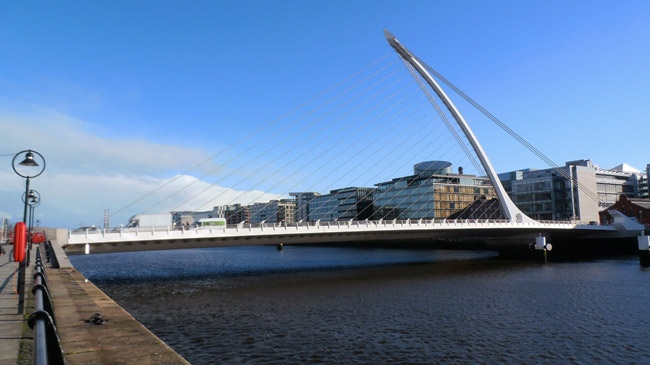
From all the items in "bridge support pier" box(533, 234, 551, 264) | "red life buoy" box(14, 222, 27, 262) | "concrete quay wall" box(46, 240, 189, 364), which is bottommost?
"bridge support pier" box(533, 234, 551, 264)

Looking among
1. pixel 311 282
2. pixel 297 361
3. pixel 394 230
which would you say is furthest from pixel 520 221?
pixel 297 361

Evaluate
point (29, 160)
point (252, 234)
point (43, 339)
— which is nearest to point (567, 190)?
point (252, 234)

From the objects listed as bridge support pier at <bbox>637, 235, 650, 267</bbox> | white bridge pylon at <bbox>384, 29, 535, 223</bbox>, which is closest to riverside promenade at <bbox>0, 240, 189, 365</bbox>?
white bridge pylon at <bbox>384, 29, 535, 223</bbox>

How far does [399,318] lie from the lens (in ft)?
65.7

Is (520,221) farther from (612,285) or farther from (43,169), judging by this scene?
(43,169)

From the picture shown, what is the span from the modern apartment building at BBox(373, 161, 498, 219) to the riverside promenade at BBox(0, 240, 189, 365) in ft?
306

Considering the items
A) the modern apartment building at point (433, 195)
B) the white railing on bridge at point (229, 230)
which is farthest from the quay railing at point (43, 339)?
the modern apartment building at point (433, 195)

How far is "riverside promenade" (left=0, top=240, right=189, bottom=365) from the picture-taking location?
301 inches

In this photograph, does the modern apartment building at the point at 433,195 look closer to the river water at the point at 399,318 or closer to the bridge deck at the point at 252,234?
the bridge deck at the point at 252,234

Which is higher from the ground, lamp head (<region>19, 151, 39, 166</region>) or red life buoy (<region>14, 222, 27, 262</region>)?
lamp head (<region>19, 151, 39, 166</region>)

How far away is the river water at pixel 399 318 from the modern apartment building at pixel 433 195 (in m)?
72.2

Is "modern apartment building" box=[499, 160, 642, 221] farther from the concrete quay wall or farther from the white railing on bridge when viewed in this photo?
the concrete quay wall

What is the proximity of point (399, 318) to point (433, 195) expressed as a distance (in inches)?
3627

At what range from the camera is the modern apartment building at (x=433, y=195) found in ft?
357
